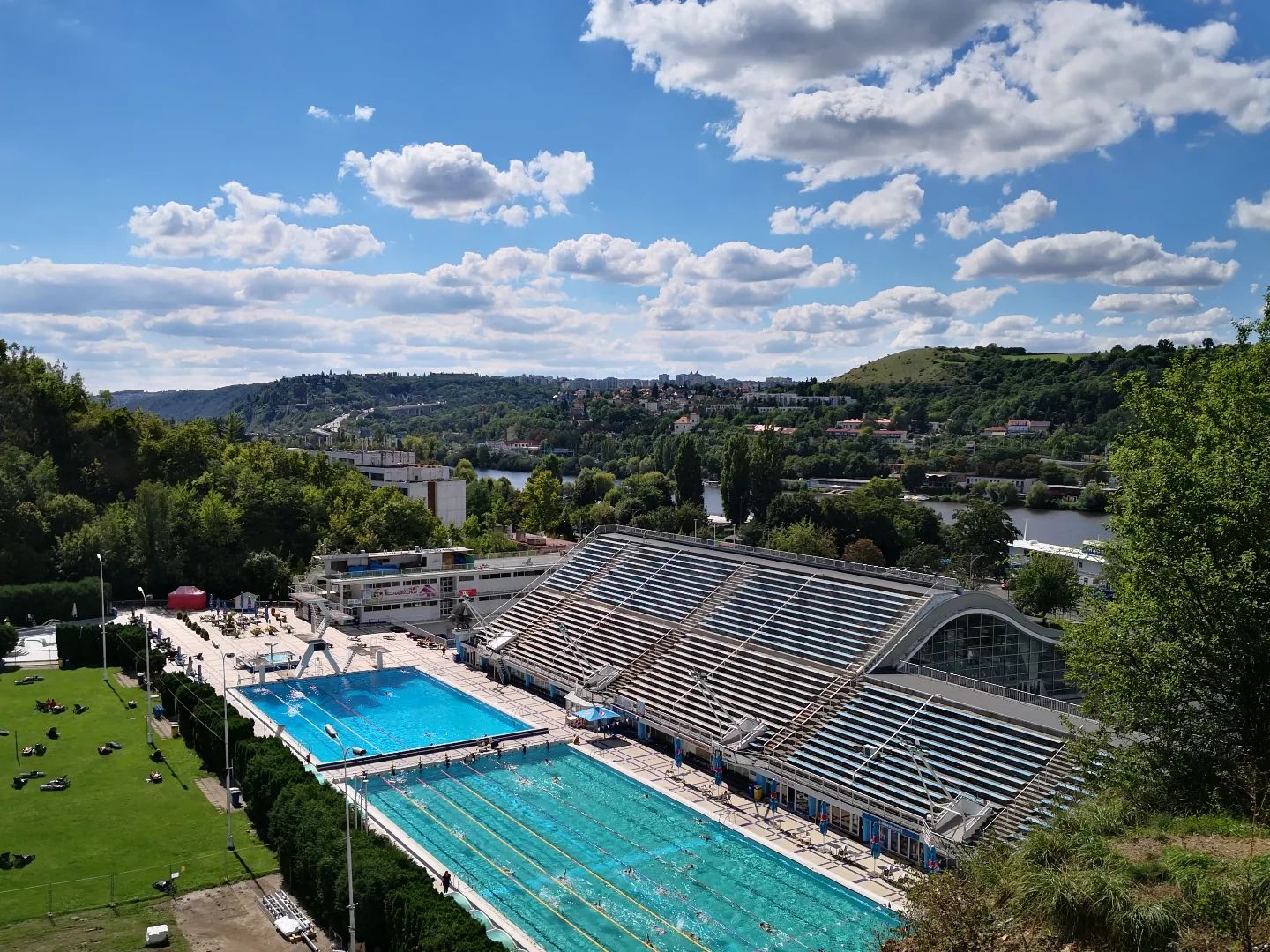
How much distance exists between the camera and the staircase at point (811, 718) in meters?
32.5

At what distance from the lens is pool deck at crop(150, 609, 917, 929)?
2684 centimetres

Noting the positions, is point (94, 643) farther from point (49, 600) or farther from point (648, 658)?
point (648, 658)

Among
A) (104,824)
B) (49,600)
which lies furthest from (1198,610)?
(49,600)

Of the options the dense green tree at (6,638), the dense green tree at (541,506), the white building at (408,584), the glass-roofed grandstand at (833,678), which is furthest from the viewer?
the dense green tree at (541,506)

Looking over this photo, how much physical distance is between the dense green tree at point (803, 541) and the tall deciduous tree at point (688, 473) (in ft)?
66.9

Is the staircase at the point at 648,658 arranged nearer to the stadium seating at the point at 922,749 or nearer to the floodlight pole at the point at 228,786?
the stadium seating at the point at 922,749

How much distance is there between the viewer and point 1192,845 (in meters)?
14.3

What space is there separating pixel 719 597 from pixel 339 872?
78.3 feet

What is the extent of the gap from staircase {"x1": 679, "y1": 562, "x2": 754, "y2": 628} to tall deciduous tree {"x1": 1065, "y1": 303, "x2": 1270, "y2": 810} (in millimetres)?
23739

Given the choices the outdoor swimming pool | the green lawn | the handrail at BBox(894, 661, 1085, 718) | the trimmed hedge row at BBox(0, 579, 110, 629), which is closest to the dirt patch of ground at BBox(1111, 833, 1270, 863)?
the outdoor swimming pool

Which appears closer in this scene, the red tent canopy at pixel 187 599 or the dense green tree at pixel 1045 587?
the dense green tree at pixel 1045 587

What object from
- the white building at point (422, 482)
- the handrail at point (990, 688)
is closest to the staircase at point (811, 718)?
the handrail at point (990, 688)

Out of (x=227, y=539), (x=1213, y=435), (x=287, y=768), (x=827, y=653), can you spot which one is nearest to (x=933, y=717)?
(x=827, y=653)

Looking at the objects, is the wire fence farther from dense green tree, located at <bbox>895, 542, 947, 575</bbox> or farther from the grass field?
dense green tree, located at <bbox>895, 542, 947, 575</bbox>
